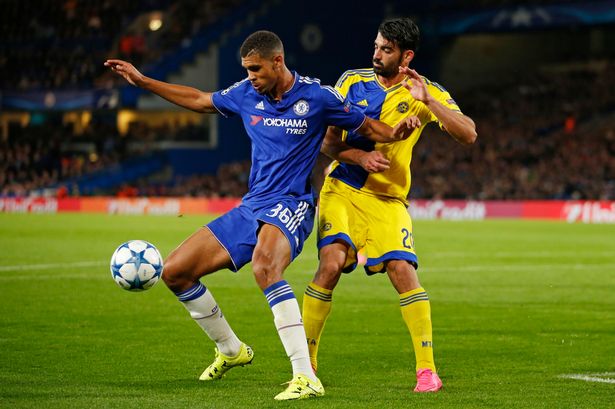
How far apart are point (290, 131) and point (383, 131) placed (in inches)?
26.7

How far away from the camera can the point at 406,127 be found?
7.57 meters

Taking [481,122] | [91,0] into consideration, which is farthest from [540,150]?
[91,0]

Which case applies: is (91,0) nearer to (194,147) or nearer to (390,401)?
(194,147)

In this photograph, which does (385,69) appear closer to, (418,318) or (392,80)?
(392,80)

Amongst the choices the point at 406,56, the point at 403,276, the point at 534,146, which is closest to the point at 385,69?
the point at 406,56

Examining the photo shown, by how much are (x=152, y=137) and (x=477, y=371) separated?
45.0m

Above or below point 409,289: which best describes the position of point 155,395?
below

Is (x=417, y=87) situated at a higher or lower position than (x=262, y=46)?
lower

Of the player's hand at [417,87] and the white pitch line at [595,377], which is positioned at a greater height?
the player's hand at [417,87]

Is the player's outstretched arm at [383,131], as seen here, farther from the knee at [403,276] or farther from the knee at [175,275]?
the knee at [175,275]

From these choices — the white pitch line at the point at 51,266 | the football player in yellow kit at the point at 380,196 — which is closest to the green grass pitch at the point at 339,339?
the white pitch line at the point at 51,266

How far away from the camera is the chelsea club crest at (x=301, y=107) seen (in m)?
7.52

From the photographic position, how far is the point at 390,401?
6938 millimetres

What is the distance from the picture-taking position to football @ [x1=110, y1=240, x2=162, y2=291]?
817cm
